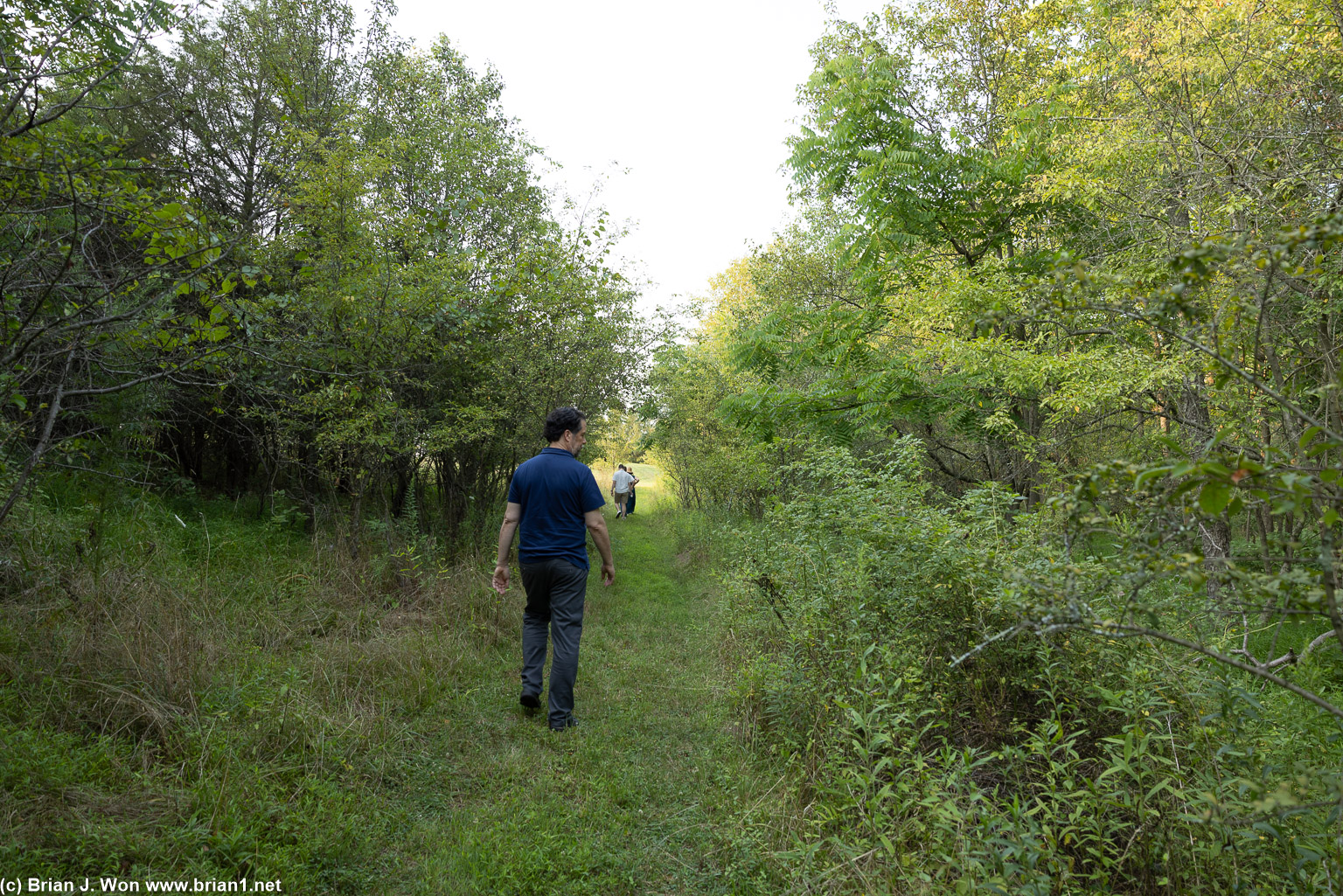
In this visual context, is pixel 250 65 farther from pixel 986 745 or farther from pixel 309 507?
pixel 986 745

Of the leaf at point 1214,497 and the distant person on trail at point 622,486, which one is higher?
the leaf at point 1214,497

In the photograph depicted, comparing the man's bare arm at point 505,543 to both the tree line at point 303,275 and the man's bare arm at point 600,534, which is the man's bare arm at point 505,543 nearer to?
the man's bare arm at point 600,534

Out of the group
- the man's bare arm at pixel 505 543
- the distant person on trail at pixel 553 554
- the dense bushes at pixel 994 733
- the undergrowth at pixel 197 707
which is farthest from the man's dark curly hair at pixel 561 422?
the undergrowth at pixel 197 707

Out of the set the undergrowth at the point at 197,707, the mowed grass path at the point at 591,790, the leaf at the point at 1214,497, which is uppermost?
the leaf at the point at 1214,497

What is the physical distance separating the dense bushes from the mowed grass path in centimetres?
43

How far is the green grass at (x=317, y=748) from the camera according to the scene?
2.79 m

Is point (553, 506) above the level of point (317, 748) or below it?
above

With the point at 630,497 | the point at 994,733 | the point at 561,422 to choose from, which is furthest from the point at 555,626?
the point at 630,497

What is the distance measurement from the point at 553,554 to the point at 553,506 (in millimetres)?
363

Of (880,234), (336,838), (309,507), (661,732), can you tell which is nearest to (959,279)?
(880,234)

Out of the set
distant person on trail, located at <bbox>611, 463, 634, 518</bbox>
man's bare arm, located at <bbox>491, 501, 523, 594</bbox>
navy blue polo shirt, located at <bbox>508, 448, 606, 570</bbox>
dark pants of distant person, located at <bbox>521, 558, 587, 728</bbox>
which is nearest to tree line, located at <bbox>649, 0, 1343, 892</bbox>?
dark pants of distant person, located at <bbox>521, 558, 587, 728</bbox>

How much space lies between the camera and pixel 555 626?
476cm

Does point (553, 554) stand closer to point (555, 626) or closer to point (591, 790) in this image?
point (555, 626)

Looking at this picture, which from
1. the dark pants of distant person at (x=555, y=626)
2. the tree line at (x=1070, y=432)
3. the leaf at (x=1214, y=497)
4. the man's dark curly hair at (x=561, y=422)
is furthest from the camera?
the man's dark curly hair at (x=561, y=422)
